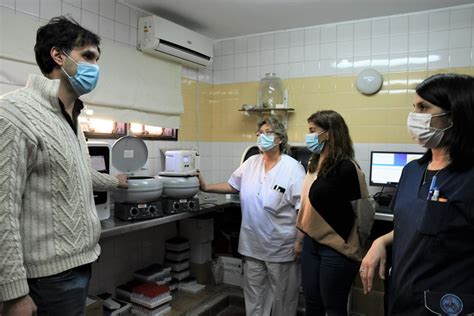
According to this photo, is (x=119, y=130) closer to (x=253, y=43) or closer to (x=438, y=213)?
(x=253, y=43)

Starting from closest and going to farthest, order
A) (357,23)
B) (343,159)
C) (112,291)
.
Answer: (343,159)
(112,291)
(357,23)

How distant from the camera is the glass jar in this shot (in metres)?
3.50

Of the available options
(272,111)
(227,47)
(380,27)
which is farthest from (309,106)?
(227,47)

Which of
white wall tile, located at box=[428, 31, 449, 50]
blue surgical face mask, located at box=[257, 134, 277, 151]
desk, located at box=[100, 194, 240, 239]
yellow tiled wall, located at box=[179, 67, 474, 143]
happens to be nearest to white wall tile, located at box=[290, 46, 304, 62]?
yellow tiled wall, located at box=[179, 67, 474, 143]

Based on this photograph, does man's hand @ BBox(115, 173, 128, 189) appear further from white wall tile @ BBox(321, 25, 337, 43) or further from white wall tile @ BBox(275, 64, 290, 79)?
white wall tile @ BBox(321, 25, 337, 43)

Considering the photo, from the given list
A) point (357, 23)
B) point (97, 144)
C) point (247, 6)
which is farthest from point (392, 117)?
point (97, 144)

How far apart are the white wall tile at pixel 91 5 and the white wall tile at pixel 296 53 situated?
69.0 inches

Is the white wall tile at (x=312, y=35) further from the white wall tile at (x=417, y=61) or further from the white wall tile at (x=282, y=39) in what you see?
the white wall tile at (x=417, y=61)

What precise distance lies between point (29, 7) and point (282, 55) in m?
2.15

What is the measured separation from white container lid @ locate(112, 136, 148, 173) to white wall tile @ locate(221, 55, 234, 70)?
1661 millimetres

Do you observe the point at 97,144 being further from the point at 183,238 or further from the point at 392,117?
the point at 392,117

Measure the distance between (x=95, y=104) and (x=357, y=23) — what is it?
7.49 feet

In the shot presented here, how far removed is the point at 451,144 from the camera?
1.10 meters

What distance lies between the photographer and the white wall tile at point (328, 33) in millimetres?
3258
